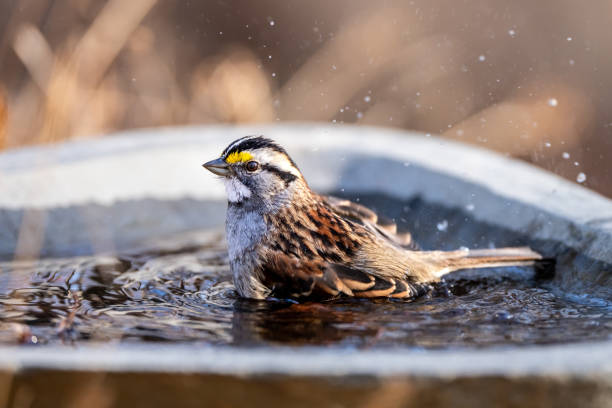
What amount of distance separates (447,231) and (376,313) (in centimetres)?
143

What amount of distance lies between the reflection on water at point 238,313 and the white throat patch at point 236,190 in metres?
0.35

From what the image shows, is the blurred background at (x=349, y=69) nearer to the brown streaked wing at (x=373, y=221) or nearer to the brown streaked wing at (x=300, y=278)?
the brown streaked wing at (x=373, y=221)

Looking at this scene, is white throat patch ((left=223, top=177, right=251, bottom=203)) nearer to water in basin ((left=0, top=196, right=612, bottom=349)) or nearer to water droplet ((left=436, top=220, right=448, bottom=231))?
water in basin ((left=0, top=196, right=612, bottom=349))

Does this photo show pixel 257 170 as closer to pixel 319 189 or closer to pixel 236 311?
pixel 236 311

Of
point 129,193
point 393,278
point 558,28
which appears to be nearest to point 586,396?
point 393,278

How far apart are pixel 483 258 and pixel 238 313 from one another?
1161 millimetres

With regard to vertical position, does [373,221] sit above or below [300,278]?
above

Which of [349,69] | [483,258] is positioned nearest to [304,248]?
[483,258]

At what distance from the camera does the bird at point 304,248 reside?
10.9 ft

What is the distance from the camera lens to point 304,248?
3.46 metres

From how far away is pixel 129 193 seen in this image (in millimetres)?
4680

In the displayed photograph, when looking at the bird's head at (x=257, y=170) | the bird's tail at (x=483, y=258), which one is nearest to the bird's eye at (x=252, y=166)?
the bird's head at (x=257, y=170)

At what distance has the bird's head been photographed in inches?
147

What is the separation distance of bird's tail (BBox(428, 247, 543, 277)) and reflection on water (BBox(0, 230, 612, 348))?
86mm
